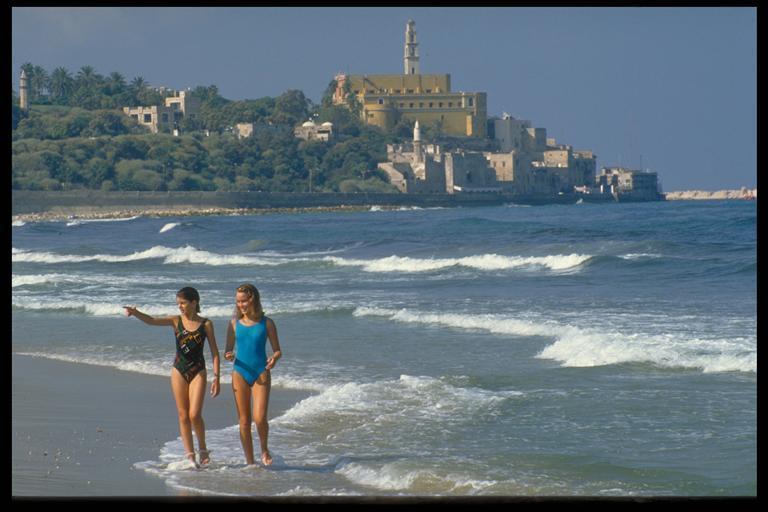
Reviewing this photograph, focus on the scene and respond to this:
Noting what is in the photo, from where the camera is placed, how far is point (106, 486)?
19.0 feet

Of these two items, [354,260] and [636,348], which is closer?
[636,348]

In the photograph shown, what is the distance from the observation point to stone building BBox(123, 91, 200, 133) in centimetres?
10994

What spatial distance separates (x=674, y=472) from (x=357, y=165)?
328 ft

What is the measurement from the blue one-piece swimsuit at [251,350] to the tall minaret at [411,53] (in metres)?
132

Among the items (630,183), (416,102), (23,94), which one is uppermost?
(416,102)

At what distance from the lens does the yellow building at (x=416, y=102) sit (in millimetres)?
124750

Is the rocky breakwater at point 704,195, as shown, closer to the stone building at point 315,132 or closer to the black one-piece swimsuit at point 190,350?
the stone building at point 315,132

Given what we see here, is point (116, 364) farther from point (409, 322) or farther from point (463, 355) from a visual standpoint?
point (409, 322)

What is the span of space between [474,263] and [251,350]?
2020cm

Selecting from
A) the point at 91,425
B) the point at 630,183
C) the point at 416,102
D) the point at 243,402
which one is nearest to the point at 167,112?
the point at 416,102

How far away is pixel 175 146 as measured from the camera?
98.6 m

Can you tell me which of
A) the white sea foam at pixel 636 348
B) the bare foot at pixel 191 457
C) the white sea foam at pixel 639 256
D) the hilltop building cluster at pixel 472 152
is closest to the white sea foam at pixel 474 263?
the white sea foam at pixel 639 256

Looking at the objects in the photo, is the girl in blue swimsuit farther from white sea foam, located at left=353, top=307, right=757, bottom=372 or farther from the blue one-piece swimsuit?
white sea foam, located at left=353, top=307, right=757, bottom=372

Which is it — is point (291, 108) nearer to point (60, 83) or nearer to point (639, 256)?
point (60, 83)
